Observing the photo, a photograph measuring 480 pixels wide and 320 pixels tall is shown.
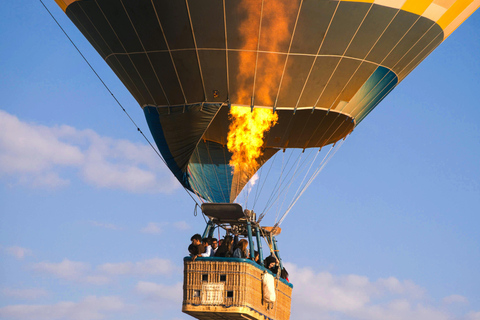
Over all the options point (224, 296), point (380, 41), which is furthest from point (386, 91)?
point (224, 296)

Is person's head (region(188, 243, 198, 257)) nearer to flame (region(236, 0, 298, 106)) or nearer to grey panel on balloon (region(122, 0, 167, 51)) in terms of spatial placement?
flame (region(236, 0, 298, 106))

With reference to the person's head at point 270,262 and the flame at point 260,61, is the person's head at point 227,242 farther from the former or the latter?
the flame at point 260,61

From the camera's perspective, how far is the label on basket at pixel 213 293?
49.8ft

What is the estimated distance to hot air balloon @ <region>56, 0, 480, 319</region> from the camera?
16.0 metres

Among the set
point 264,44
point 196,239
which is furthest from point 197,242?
point 264,44

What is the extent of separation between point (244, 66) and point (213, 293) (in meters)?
3.61

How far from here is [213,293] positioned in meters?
15.2

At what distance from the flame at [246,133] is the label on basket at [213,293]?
3.12m

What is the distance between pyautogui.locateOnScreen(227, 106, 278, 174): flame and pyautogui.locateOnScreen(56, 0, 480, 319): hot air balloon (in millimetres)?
35

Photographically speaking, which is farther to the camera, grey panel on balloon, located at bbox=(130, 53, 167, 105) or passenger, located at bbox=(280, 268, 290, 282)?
passenger, located at bbox=(280, 268, 290, 282)

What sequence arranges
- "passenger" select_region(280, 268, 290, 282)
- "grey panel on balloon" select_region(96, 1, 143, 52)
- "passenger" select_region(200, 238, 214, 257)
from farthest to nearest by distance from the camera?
"passenger" select_region(280, 268, 290, 282), "grey panel on balloon" select_region(96, 1, 143, 52), "passenger" select_region(200, 238, 214, 257)

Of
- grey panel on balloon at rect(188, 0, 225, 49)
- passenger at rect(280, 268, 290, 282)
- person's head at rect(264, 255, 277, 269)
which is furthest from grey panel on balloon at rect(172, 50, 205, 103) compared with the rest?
passenger at rect(280, 268, 290, 282)

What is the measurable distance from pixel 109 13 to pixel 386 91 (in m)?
5.11

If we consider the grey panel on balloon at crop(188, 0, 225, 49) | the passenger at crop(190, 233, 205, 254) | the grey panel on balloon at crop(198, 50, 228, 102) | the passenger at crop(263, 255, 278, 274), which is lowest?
the passenger at crop(190, 233, 205, 254)
